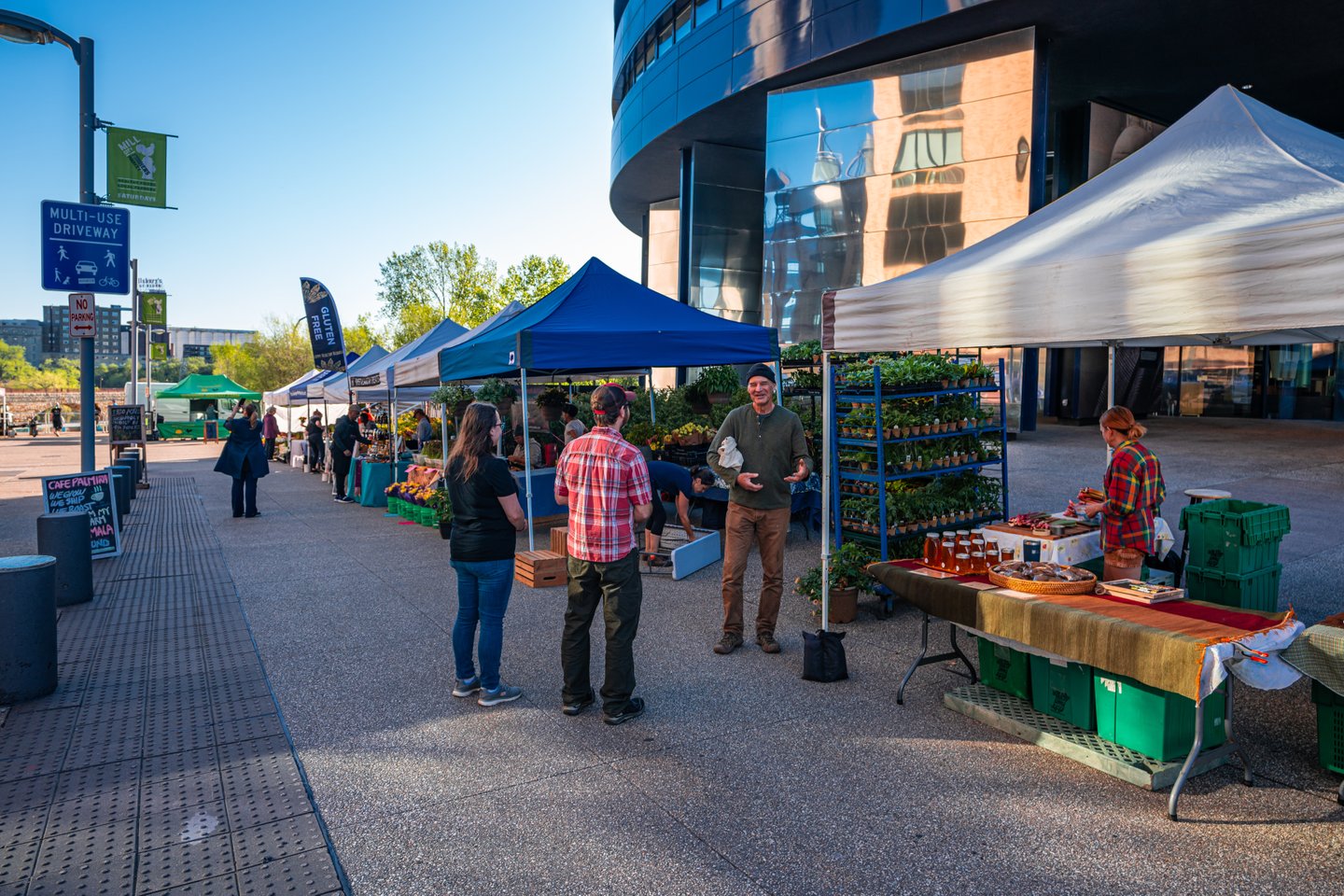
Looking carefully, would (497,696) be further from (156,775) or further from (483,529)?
(156,775)

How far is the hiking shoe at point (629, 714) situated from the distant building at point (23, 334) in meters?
174

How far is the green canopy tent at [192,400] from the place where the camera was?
40469 mm

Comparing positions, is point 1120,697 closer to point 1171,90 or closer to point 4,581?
point 4,581

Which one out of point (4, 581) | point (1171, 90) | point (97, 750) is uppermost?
point (1171, 90)

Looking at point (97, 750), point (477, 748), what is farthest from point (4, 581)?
point (477, 748)

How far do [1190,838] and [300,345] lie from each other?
60.1m

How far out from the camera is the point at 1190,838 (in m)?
3.62

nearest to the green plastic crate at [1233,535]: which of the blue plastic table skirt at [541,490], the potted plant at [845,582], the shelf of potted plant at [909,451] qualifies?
the shelf of potted plant at [909,451]

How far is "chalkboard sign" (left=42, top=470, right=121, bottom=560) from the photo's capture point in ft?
31.1

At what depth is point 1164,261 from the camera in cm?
421

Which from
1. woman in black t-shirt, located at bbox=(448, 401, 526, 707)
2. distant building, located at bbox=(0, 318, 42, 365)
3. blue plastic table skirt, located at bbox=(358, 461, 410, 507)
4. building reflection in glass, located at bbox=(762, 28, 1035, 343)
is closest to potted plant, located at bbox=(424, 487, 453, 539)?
blue plastic table skirt, located at bbox=(358, 461, 410, 507)

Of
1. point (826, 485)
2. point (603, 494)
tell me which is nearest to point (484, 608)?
point (603, 494)

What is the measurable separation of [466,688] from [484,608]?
661 millimetres

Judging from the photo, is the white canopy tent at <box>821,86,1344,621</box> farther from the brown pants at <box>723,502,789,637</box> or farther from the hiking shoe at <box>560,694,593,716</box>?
the hiking shoe at <box>560,694,593,716</box>
